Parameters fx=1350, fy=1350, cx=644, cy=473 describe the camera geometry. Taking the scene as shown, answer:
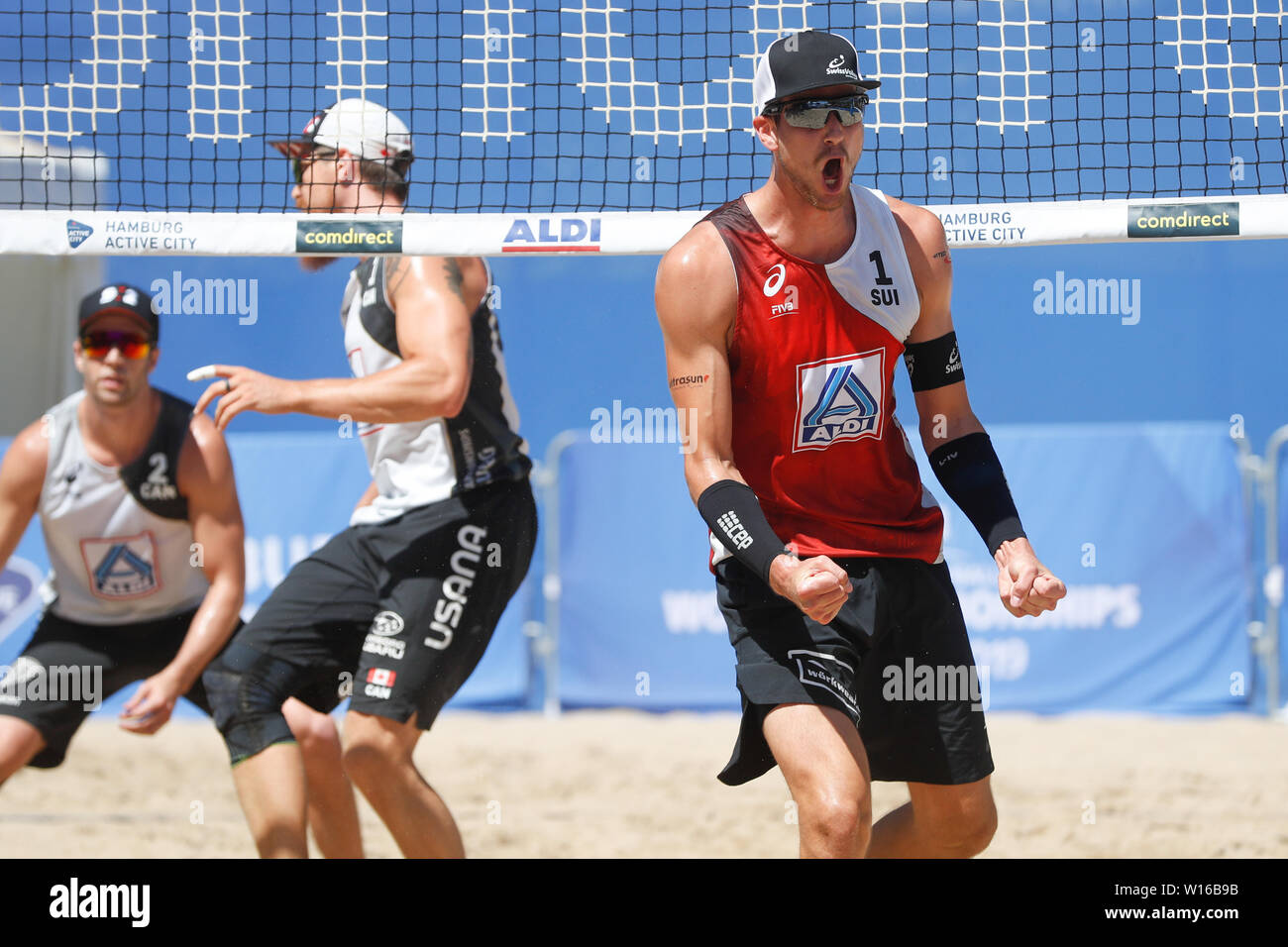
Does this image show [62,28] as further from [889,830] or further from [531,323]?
[889,830]

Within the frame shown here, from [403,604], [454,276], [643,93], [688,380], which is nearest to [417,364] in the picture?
[454,276]

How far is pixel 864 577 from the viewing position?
3521 mm

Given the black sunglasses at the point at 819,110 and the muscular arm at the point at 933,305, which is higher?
the black sunglasses at the point at 819,110

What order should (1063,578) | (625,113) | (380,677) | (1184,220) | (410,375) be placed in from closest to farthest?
1. (1184,220)
2. (380,677)
3. (410,375)
4. (625,113)
5. (1063,578)

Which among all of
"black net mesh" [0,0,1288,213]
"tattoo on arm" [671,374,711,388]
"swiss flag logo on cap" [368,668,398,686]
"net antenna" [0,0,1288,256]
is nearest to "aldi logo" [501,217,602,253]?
"net antenna" [0,0,1288,256]

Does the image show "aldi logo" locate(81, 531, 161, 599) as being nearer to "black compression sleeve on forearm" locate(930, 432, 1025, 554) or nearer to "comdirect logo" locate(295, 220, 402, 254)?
"comdirect logo" locate(295, 220, 402, 254)

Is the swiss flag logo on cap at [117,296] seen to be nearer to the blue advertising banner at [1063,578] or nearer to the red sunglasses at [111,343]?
the red sunglasses at [111,343]

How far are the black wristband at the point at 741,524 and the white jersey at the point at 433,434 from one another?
1350mm

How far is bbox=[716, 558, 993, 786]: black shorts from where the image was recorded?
11.1ft

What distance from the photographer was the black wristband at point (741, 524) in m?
→ 3.22

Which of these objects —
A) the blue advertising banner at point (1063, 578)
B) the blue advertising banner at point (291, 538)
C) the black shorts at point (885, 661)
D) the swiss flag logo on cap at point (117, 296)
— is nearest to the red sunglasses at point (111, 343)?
the swiss flag logo on cap at point (117, 296)

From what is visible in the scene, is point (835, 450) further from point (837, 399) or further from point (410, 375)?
point (410, 375)

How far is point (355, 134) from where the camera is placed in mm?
4754

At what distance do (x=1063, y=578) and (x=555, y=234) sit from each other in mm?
5722
